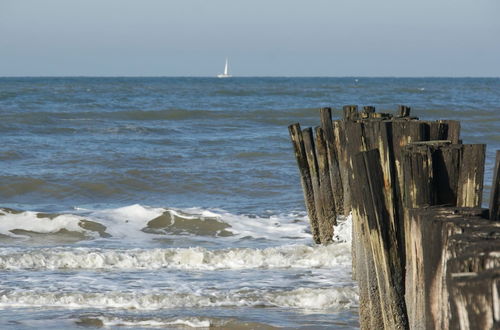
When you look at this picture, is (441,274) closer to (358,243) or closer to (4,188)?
(358,243)

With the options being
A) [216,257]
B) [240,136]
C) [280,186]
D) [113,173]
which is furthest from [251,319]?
[240,136]

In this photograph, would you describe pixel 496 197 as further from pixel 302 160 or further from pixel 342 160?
pixel 302 160

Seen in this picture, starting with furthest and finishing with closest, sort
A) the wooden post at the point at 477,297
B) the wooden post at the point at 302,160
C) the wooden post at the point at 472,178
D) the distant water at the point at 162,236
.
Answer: the wooden post at the point at 302,160 < the distant water at the point at 162,236 < the wooden post at the point at 472,178 < the wooden post at the point at 477,297

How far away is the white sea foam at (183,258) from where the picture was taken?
8.24 m

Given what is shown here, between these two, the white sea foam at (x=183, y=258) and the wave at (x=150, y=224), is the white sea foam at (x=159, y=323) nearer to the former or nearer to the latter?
the white sea foam at (x=183, y=258)

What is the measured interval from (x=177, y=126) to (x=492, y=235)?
2284cm

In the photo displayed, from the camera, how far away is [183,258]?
8.47 meters

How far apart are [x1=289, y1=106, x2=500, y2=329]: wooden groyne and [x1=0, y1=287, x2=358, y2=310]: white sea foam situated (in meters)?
1.72

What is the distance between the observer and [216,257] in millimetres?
8469

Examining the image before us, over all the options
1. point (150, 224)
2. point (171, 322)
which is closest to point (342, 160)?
point (171, 322)

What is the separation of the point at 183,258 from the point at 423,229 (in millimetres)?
5870

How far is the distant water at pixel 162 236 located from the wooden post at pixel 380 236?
1891mm

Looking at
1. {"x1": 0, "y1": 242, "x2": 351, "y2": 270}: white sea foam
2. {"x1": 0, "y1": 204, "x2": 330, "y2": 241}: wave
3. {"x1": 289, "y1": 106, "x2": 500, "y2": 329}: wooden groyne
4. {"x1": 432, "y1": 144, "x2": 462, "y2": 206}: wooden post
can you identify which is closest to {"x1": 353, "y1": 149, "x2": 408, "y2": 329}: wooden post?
{"x1": 289, "y1": 106, "x2": 500, "y2": 329}: wooden groyne

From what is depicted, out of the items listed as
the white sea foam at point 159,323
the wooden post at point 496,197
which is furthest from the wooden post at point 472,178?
the white sea foam at point 159,323
